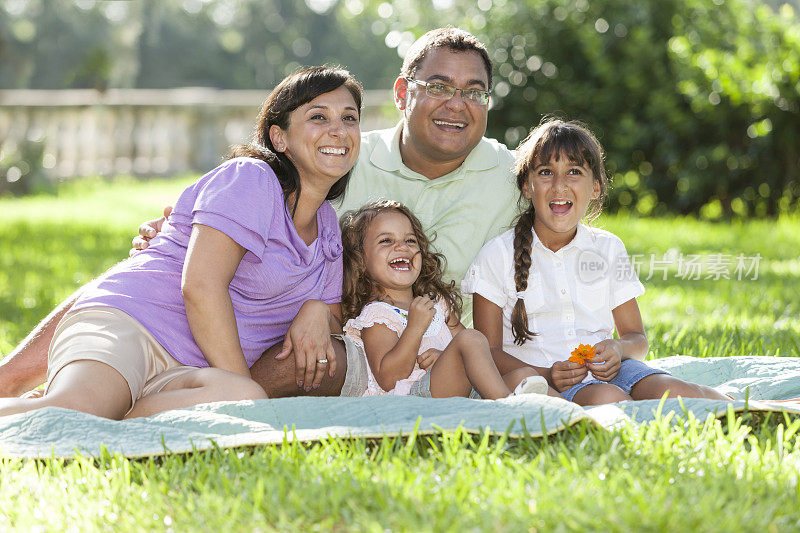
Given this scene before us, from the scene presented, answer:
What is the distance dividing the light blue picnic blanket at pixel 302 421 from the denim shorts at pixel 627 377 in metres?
0.46

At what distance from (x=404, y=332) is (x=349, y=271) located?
1.53 feet

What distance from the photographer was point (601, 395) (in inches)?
124


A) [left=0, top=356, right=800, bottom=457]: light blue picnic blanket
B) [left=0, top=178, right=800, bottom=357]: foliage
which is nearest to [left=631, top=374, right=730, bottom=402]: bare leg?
[left=0, top=356, right=800, bottom=457]: light blue picnic blanket

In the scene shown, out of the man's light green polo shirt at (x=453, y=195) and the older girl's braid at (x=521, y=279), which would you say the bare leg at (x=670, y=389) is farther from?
the man's light green polo shirt at (x=453, y=195)

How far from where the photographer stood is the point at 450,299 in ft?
12.3

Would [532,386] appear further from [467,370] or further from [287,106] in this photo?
[287,106]

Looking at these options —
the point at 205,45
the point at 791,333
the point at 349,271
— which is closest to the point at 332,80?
the point at 349,271

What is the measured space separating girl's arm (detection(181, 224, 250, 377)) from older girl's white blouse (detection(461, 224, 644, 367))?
40.8 inches

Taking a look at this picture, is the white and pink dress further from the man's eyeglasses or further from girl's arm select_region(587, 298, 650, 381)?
the man's eyeglasses

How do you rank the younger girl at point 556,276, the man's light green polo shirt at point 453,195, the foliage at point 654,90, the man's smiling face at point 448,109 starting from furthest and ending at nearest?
1. the foliage at point 654,90
2. the man's light green polo shirt at point 453,195
3. the man's smiling face at point 448,109
4. the younger girl at point 556,276

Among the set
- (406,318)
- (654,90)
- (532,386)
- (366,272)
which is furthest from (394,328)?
(654,90)

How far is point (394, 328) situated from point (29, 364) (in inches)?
53.4

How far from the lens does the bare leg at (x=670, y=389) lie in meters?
3.11

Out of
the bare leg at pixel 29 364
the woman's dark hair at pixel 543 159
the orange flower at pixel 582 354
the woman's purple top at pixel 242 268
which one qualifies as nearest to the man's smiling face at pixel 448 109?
the woman's dark hair at pixel 543 159
